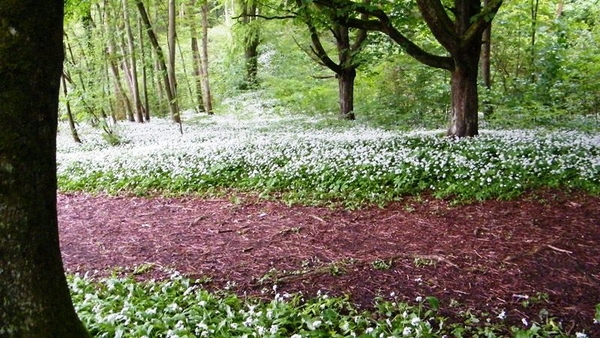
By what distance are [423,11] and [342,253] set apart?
23.5ft

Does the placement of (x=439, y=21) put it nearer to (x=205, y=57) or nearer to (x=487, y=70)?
(x=487, y=70)

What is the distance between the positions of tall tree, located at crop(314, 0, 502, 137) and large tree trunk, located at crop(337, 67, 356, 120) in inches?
209

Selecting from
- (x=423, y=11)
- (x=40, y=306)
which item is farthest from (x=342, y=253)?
(x=423, y=11)

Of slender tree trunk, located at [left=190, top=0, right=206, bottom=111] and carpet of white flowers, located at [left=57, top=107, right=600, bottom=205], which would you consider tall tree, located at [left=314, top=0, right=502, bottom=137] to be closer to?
carpet of white flowers, located at [left=57, top=107, right=600, bottom=205]

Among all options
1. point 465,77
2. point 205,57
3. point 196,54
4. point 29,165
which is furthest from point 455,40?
point 196,54

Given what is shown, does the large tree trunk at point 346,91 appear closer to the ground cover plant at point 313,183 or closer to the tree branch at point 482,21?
the ground cover plant at point 313,183

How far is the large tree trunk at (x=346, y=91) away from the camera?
17.3 metres

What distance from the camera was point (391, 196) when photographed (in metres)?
7.89

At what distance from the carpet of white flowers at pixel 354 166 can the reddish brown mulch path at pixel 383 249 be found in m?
0.59

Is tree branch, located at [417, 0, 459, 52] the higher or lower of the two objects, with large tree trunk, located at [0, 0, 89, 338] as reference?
higher

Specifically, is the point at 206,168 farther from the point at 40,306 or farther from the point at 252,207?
the point at 40,306

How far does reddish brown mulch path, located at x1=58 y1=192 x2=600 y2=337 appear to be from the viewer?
4660mm

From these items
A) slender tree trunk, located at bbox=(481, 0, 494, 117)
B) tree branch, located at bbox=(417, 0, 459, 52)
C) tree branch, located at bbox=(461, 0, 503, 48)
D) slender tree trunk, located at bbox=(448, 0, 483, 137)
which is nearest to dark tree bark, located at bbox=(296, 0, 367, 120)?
slender tree trunk, located at bbox=(481, 0, 494, 117)

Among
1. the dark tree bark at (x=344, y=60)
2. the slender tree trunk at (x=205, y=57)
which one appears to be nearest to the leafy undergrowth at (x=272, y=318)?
the dark tree bark at (x=344, y=60)
